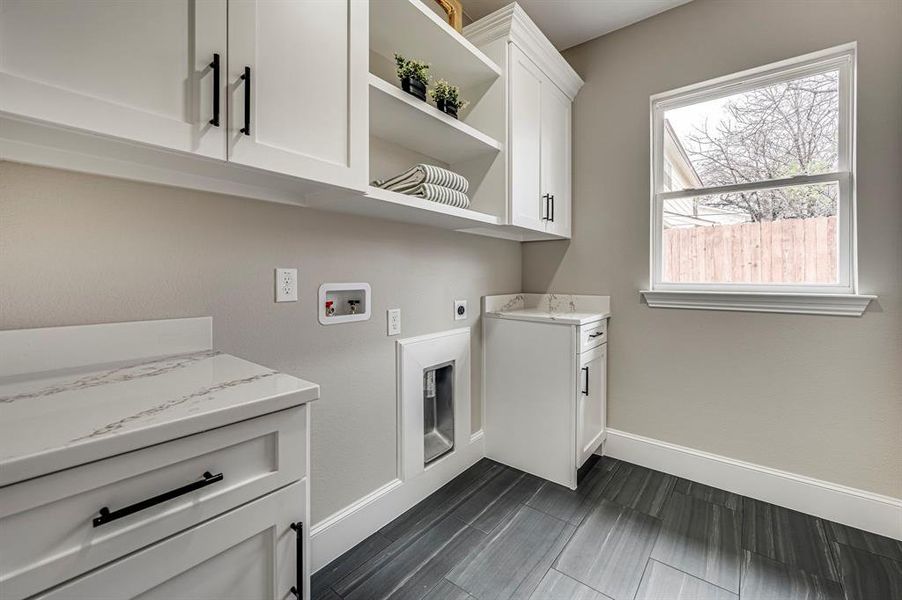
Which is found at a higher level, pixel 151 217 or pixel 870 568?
pixel 151 217

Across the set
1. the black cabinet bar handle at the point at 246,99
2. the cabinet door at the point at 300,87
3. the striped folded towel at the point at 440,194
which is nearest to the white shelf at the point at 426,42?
the cabinet door at the point at 300,87

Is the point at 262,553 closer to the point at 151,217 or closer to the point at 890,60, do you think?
the point at 151,217

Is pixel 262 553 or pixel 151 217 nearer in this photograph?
pixel 262 553

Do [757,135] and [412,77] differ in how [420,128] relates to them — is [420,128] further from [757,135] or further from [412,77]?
[757,135]

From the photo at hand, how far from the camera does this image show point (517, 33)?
196cm

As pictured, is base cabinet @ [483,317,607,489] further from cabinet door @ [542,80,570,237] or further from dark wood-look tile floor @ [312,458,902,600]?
cabinet door @ [542,80,570,237]

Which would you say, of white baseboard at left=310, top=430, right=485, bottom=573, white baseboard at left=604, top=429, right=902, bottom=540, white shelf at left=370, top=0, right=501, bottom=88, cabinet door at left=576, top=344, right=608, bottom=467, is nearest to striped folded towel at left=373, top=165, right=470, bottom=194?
white shelf at left=370, top=0, right=501, bottom=88

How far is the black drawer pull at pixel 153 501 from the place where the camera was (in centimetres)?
57

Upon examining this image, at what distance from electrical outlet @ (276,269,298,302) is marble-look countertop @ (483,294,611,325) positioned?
4.22 feet

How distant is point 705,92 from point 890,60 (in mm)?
724

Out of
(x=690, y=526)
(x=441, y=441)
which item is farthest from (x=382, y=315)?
(x=690, y=526)

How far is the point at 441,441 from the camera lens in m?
2.21

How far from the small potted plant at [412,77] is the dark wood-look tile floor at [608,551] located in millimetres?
1932

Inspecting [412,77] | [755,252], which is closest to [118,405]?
[412,77]
